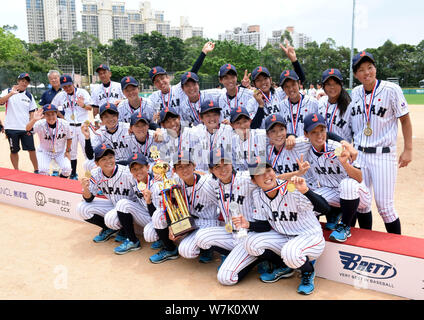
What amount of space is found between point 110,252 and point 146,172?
1.19 metres

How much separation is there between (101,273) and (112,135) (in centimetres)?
224

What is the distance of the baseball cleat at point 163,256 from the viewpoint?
14.4 feet

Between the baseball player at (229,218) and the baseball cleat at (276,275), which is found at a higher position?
the baseball player at (229,218)

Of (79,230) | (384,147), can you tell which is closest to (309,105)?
(384,147)

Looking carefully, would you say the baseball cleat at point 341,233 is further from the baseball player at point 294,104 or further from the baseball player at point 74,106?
the baseball player at point 74,106

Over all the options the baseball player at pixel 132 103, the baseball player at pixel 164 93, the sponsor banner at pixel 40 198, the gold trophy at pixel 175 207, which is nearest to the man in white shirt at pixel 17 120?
the sponsor banner at pixel 40 198

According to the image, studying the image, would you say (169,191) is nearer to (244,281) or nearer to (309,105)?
(244,281)

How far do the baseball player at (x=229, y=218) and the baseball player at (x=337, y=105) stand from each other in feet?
4.69

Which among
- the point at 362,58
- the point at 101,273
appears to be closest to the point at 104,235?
the point at 101,273

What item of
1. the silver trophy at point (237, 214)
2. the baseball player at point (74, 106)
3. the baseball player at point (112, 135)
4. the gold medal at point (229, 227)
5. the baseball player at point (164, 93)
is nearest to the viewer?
the silver trophy at point (237, 214)

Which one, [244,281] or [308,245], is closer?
[308,245]

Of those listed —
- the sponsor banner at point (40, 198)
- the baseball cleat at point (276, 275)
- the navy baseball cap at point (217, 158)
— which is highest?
the navy baseball cap at point (217, 158)

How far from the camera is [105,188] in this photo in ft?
16.5
